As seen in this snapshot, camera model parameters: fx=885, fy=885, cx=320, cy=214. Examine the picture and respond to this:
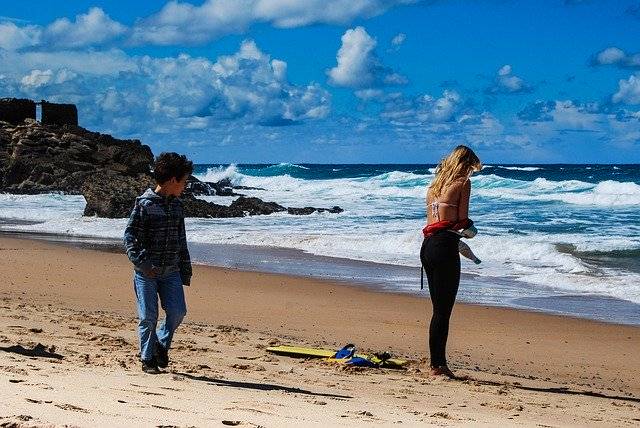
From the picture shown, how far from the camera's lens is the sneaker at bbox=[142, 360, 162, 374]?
5975 millimetres

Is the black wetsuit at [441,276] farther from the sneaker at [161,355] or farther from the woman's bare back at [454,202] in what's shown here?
the sneaker at [161,355]

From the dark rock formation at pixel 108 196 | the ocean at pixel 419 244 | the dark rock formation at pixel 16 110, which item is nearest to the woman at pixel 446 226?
the ocean at pixel 419 244

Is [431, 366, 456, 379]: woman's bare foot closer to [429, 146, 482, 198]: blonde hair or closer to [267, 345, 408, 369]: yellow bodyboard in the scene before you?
[267, 345, 408, 369]: yellow bodyboard

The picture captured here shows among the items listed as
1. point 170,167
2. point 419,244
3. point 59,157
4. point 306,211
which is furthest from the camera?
point 59,157

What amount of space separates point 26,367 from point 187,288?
7103 mm

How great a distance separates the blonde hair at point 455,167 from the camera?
6.83 metres

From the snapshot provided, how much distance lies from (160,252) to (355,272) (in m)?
9.82

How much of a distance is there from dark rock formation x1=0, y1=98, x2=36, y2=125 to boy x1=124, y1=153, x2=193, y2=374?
48469mm

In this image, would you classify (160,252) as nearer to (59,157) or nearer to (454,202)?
(454,202)

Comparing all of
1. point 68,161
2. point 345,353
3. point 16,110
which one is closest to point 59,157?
point 68,161

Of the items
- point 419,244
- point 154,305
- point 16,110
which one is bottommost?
point 154,305

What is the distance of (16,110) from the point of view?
5175 centimetres

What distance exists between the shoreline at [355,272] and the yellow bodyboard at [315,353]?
452 centimetres

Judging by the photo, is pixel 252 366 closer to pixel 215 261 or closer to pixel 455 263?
pixel 455 263
